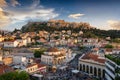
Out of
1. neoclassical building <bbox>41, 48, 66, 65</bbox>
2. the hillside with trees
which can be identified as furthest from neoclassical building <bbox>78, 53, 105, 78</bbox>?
the hillside with trees

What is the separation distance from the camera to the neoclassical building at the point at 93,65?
32.4 metres

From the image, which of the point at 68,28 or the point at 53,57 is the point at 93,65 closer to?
the point at 53,57

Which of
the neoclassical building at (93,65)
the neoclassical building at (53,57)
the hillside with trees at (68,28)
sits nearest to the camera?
the neoclassical building at (93,65)

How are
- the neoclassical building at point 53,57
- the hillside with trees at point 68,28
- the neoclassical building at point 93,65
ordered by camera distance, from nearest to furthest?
the neoclassical building at point 93,65
the neoclassical building at point 53,57
the hillside with trees at point 68,28

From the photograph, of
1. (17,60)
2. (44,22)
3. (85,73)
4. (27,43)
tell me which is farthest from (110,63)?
(44,22)

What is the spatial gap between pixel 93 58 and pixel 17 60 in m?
12.1

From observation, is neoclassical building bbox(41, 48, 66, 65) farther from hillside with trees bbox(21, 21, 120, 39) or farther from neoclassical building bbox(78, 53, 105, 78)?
hillside with trees bbox(21, 21, 120, 39)

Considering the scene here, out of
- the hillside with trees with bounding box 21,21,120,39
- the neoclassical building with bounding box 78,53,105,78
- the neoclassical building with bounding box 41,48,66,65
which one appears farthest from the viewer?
the hillside with trees with bounding box 21,21,120,39

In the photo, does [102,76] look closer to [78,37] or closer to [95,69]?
[95,69]

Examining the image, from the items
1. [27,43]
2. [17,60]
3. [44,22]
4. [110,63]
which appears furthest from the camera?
[44,22]

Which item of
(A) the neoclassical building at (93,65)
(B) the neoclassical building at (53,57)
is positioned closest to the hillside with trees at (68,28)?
(B) the neoclassical building at (53,57)

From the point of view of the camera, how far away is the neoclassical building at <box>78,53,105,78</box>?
106 feet

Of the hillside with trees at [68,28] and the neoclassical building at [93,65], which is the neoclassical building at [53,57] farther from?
the hillside with trees at [68,28]

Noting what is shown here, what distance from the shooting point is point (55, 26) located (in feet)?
382
